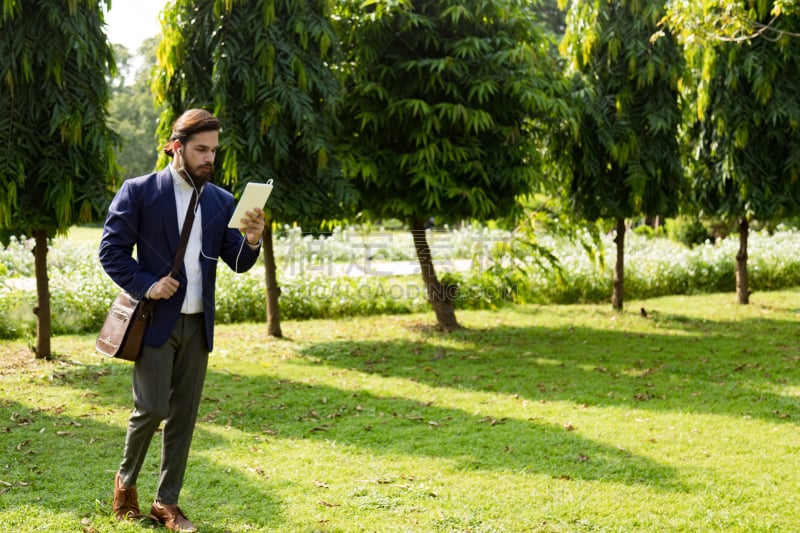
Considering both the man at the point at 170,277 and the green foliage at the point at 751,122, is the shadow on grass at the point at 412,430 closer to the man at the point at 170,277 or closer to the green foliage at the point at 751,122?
the man at the point at 170,277

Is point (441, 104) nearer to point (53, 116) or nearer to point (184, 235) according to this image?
point (53, 116)

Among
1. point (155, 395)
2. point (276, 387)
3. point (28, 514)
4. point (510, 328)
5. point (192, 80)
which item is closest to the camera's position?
point (155, 395)

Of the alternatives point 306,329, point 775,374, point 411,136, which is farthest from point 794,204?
point 306,329

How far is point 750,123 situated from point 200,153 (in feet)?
32.9

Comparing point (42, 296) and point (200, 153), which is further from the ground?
point (200, 153)

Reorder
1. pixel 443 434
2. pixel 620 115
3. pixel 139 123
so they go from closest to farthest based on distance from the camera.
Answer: pixel 443 434
pixel 620 115
pixel 139 123

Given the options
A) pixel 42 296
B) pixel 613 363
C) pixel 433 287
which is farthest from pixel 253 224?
pixel 433 287

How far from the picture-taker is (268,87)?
884 cm

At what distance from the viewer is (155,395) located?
3998 mm

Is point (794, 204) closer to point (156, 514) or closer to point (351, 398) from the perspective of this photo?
point (351, 398)

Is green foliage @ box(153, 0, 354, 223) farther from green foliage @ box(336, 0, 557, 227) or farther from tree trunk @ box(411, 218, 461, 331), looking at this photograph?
tree trunk @ box(411, 218, 461, 331)

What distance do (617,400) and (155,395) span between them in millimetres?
4764

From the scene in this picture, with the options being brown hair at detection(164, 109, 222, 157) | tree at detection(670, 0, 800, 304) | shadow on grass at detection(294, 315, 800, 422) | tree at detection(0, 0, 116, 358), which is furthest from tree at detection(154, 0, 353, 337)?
tree at detection(670, 0, 800, 304)

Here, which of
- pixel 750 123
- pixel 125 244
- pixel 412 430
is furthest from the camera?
pixel 750 123
